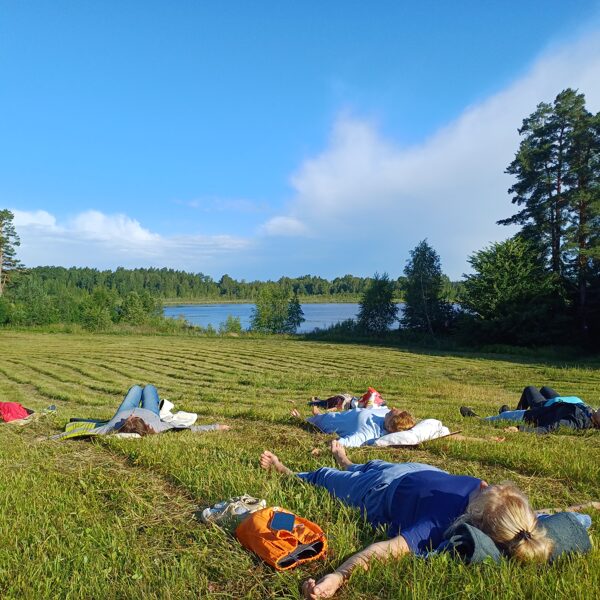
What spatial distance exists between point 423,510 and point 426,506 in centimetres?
3

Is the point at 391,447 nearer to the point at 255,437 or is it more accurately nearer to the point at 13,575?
the point at 255,437

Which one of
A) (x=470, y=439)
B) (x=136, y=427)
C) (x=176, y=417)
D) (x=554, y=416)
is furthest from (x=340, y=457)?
(x=554, y=416)

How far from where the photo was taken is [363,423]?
6973 millimetres

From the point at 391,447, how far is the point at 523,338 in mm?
25326

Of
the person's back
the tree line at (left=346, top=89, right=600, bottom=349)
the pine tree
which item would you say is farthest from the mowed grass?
the pine tree

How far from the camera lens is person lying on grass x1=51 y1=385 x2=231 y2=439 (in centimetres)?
690

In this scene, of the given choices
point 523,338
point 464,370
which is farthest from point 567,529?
point 523,338

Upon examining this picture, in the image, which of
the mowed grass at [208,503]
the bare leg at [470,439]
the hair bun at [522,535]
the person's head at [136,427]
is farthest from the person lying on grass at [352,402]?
the hair bun at [522,535]

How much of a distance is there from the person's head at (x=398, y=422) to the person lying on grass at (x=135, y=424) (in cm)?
233

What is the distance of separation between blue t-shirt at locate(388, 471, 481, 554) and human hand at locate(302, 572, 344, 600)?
565 millimetres

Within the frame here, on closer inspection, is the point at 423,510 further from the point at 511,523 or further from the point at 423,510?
the point at 511,523

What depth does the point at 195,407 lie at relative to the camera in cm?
977

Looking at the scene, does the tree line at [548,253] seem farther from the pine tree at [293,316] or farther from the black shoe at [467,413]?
the pine tree at [293,316]

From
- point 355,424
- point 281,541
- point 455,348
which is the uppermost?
point 281,541
